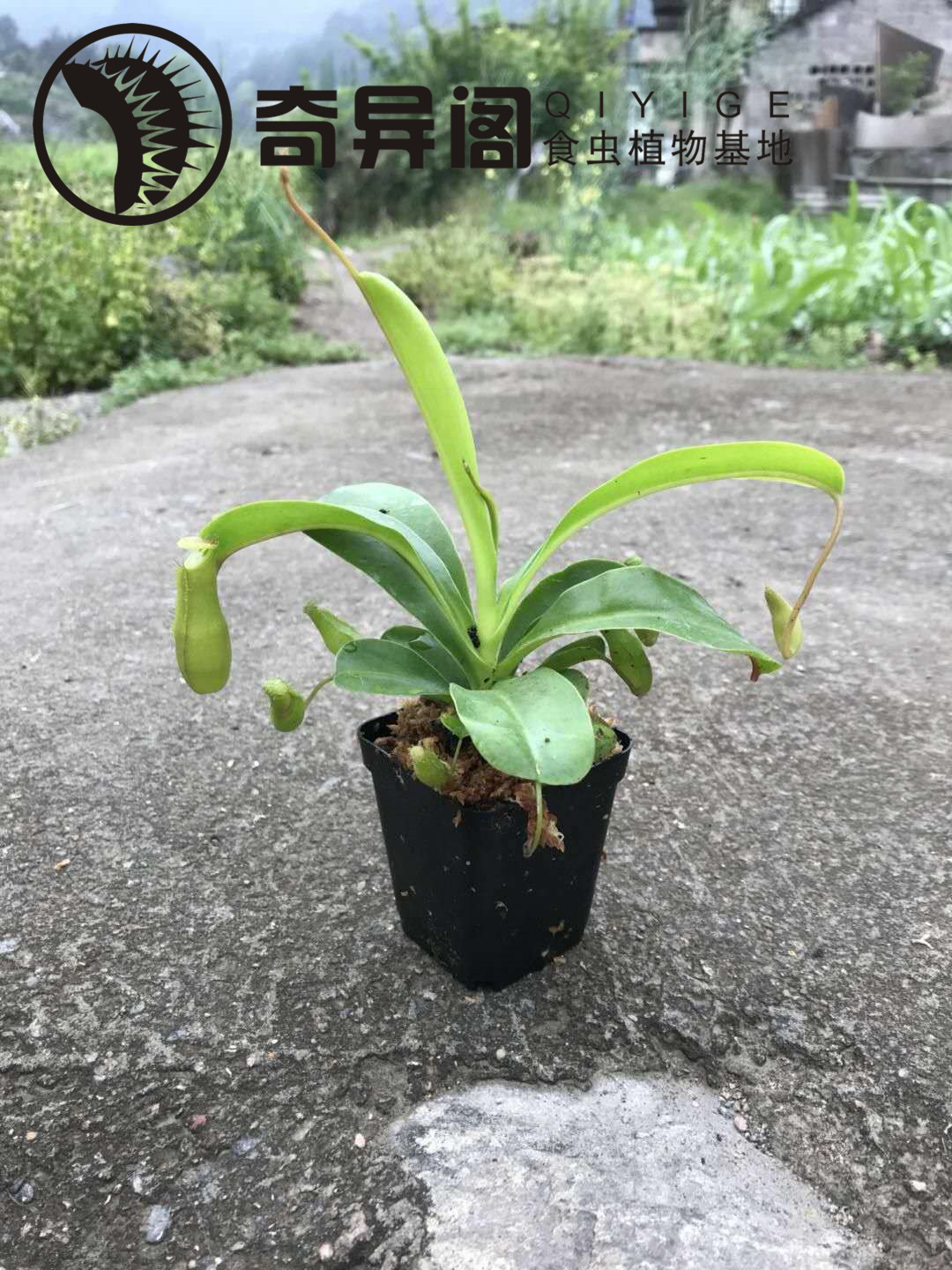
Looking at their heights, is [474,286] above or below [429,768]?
above

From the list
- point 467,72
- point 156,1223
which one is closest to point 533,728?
point 156,1223

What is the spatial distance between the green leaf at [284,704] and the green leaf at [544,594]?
0.26 m

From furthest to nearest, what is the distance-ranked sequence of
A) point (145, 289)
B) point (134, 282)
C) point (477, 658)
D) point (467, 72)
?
1. point (467, 72)
2. point (145, 289)
3. point (134, 282)
4. point (477, 658)

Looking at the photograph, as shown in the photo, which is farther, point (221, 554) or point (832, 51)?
point (832, 51)

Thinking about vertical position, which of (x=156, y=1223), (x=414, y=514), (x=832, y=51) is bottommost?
(x=156, y=1223)

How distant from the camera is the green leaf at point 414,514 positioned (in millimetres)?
1186

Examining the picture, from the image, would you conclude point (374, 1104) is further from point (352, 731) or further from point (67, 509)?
point (67, 509)

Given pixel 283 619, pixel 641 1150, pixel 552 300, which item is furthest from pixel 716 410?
pixel 641 1150

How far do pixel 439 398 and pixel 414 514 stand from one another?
20cm

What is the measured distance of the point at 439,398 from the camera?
41.6 inches

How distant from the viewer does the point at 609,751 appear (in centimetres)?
112

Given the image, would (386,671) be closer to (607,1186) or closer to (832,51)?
(607,1186)

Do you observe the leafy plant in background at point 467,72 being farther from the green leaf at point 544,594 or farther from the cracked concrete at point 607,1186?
the cracked concrete at point 607,1186

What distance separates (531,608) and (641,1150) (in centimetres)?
60
